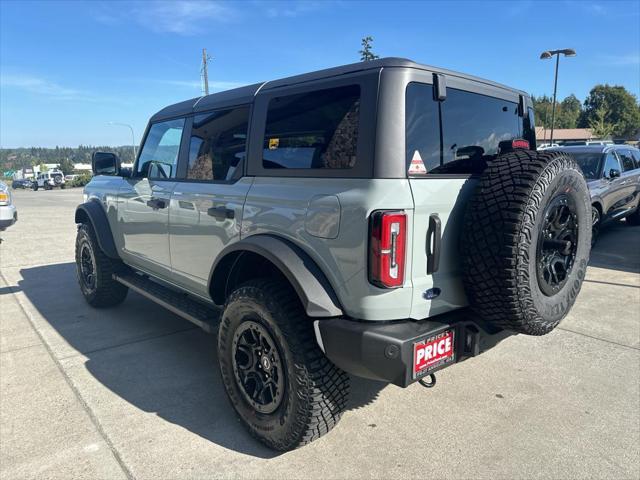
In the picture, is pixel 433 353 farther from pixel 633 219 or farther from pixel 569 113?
pixel 569 113

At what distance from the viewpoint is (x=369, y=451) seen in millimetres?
2648

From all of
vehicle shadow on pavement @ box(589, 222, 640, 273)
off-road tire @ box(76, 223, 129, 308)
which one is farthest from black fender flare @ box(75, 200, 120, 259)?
vehicle shadow on pavement @ box(589, 222, 640, 273)

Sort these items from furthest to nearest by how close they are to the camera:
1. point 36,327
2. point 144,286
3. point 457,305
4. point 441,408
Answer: point 36,327 < point 144,286 < point 441,408 < point 457,305

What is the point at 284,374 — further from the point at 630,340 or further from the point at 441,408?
the point at 630,340

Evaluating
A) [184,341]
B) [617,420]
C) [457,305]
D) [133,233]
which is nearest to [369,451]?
[457,305]

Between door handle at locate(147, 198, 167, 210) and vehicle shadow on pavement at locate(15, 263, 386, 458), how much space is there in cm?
126

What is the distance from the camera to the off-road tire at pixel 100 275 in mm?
4871

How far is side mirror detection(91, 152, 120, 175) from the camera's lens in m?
4.57

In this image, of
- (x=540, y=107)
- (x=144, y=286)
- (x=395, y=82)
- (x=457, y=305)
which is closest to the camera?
(x=395, y=82)

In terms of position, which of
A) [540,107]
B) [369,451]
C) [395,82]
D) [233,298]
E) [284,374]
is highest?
[540,107]

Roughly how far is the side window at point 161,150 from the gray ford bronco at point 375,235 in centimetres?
89

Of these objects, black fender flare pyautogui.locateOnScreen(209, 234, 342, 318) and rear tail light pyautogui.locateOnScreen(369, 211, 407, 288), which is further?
black fender flare pyautogui.locateOnScreen(209, 234, 342, 318)

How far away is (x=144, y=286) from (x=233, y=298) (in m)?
1.76

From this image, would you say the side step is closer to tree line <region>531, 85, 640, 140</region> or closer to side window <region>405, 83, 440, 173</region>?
side window <region>405, 83, 440, 173</region>
